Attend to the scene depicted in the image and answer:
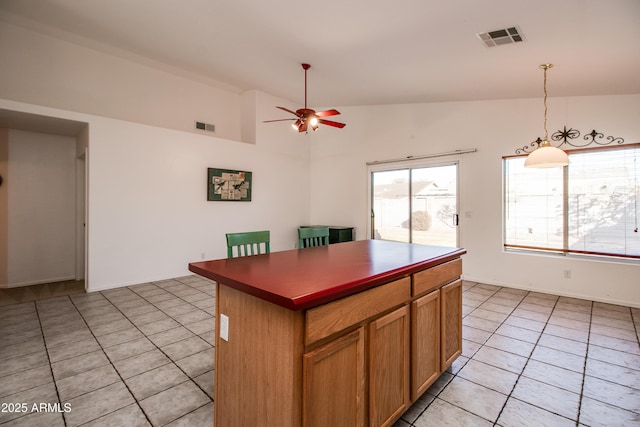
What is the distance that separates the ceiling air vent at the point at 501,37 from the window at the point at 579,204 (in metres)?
2.29

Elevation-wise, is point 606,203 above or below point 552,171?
below

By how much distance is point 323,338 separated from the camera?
115cm

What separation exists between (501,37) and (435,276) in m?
2.24

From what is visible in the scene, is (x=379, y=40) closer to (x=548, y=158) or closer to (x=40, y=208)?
(x=548, y=158)

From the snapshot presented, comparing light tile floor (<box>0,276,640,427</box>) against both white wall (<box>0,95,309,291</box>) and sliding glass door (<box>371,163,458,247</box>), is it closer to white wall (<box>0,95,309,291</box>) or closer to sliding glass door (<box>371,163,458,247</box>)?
white wall (<box>0,95,309,291</box>)

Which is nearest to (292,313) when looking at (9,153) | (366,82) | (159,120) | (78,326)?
(78,326)

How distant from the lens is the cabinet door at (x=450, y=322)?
1.96 metres

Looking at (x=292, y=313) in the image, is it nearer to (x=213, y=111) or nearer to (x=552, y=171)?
(x=552, y=171)

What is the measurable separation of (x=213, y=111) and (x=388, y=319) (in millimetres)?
5664

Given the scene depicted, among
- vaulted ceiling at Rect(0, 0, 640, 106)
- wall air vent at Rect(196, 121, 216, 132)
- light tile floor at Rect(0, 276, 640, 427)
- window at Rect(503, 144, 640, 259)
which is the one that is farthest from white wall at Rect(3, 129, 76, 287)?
window at Rect(503, 144, 640, 259)

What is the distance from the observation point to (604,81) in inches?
125

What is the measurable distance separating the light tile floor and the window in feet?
2.81

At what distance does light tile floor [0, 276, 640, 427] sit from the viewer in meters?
1.71

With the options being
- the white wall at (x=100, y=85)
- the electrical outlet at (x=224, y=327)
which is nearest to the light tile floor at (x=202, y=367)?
the electrical outlet at (x=224, y=327)
